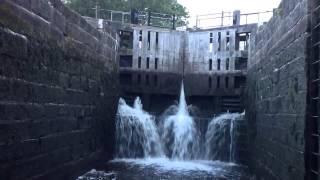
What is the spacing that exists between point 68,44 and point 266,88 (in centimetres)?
359

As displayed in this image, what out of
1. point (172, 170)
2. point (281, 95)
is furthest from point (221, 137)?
point (281, 95)

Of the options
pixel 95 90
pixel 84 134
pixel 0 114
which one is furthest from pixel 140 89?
pixel 0 114

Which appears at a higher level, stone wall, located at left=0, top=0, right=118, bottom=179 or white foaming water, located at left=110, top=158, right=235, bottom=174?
stone wall, located at left=0, top=0, right=118, bottom=179

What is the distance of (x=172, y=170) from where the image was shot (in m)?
9.23

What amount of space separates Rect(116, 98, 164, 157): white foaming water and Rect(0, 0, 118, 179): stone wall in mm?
1670

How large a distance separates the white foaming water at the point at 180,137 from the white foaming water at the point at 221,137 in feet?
1.19

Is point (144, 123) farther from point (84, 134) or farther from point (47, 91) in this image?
point (47, 91)

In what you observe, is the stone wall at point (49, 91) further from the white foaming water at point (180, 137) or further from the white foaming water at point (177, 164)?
the white foaming water at point (180, 137)

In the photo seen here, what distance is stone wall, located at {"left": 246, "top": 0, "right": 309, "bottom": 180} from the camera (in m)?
5.27

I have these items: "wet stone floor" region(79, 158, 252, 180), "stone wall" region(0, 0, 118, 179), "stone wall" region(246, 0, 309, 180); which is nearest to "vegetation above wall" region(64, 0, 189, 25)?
"wet stone floor" region(79, 158, 252, 180)

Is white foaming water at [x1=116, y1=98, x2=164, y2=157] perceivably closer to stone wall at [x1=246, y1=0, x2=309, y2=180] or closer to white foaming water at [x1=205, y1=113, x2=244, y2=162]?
white foaming water at [x1=205, y1=113, x2=244, y2=162]

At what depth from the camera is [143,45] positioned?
13.4 m

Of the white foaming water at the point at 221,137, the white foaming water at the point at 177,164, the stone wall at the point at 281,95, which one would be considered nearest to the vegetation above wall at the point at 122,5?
the white foaming water at the point at 221,137

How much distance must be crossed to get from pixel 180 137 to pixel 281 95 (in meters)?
5.56
